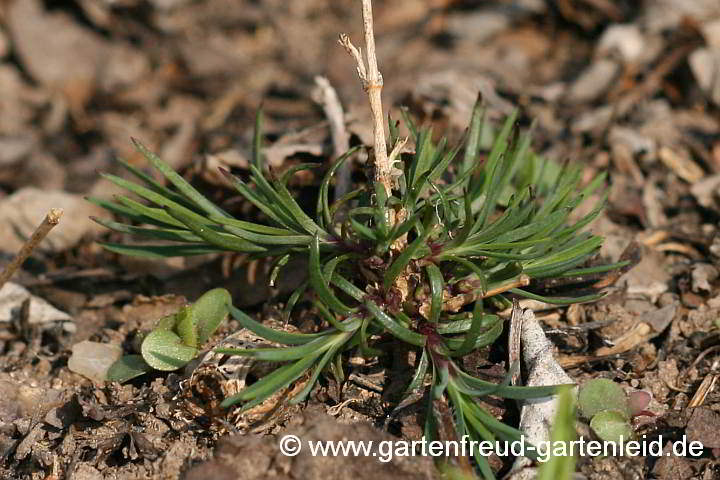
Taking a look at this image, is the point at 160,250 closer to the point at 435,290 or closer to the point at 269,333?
the point at 269,333

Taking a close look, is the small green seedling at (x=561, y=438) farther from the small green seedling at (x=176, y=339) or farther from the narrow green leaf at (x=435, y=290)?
the small green seedling at (x=176, y=339)

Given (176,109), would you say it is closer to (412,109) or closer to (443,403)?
(412,109)

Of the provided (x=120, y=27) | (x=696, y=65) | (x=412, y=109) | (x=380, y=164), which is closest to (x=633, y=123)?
(x=696, y=65)

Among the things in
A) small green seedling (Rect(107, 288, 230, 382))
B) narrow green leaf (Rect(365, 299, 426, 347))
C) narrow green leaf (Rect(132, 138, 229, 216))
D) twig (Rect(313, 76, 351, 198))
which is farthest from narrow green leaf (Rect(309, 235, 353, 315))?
twig (Rect(313, 76, 351, 198))

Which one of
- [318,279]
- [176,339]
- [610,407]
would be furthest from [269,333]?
[610,407]

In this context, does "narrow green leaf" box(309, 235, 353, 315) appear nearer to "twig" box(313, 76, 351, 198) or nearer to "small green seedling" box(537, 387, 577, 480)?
"small green seedling" box(537, 387, 577, 480)

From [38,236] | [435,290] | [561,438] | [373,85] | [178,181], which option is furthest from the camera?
[178,181]

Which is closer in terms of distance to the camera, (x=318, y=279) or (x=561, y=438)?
(x=561, y=438)
